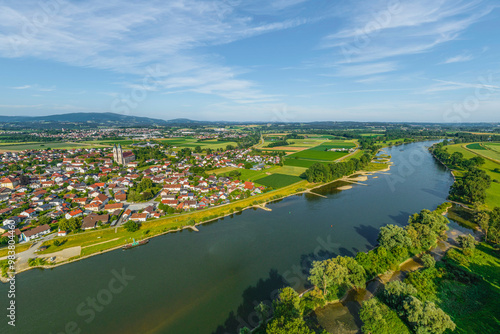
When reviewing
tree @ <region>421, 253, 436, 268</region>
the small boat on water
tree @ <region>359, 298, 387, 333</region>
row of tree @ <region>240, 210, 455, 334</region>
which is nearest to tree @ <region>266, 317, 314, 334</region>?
row of tree @ <region>240, 210, 455, 334</region>

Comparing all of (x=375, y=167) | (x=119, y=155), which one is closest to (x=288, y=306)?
(x=375, y=167)

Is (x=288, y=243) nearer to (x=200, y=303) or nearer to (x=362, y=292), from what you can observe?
(x=362, y=292)

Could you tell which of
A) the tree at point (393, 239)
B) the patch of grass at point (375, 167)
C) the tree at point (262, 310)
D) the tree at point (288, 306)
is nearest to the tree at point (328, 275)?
the tree at point (288, 306)

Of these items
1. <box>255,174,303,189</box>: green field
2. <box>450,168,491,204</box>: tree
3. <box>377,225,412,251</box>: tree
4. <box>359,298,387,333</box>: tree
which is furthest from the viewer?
<box>255,174,303,189</box>: green field

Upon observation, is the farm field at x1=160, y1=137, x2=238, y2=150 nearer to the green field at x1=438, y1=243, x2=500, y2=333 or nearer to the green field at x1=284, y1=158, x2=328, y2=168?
the green field at x1=284, y1=158, x2=328, y2=168

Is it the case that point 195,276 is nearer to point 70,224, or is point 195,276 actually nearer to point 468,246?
point 70,224

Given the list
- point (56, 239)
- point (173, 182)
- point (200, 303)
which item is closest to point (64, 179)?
point (173, 182)
